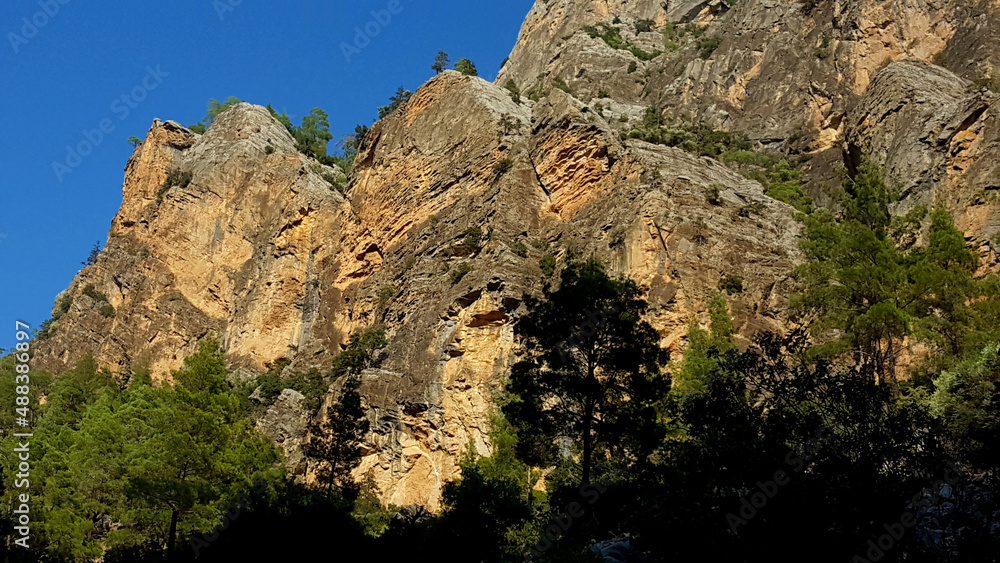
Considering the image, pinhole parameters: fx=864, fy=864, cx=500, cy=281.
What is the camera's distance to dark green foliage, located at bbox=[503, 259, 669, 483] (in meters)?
24.6

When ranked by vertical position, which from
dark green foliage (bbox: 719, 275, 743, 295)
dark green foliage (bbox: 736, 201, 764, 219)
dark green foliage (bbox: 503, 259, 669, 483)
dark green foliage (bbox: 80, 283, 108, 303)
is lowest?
dark green foliage (bbox: 503, 259, 669, 483)

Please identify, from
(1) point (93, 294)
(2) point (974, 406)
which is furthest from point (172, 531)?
(1) point (93, 294)

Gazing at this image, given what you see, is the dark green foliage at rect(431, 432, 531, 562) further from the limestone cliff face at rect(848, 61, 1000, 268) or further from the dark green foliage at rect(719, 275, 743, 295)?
the limestone cliff face at rect(848, 61, 1000, 268)

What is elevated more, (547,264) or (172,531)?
(547,264)

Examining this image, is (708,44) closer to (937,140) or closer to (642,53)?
(642,53)

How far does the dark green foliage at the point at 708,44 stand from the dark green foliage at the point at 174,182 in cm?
4346

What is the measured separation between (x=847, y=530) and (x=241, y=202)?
2455 inches

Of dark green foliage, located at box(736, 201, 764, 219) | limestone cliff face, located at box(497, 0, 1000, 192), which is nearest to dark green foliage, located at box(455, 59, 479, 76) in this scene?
limestone cliff face, located at box(497, 0, 1000, 192)

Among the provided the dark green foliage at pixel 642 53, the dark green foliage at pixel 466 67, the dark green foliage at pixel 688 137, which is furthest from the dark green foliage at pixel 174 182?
the dark green foliage at pixel 642 53

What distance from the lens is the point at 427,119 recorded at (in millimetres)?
57875

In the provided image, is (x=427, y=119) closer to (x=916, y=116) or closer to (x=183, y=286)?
(x=183, y=286)

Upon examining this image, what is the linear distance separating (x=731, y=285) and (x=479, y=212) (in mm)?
15469

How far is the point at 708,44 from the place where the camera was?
6950 cm

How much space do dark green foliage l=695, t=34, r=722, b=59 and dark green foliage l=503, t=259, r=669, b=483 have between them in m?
48.3
